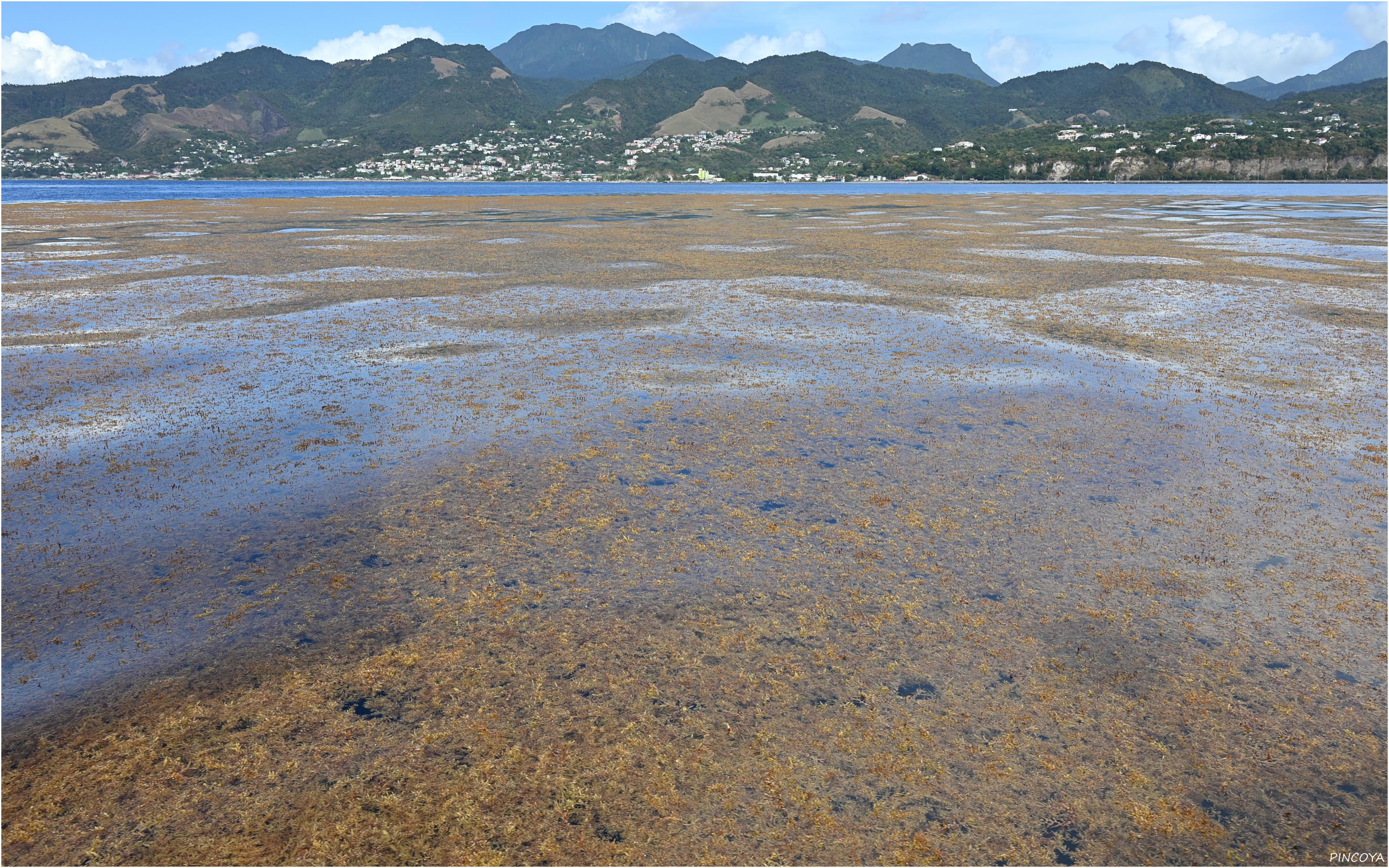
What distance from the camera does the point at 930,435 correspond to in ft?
30.9

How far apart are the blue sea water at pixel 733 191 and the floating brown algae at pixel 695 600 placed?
8948cm

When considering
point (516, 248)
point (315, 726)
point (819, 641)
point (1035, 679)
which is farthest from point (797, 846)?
point (516, 248)

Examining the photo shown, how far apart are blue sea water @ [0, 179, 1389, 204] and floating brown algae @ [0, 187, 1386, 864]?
294 feet

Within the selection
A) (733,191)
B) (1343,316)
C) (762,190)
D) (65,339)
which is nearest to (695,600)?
(65,339)

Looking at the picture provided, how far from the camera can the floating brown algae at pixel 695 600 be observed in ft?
12.8

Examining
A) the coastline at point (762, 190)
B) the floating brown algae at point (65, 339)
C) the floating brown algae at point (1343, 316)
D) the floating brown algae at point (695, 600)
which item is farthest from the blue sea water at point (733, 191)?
the floating brown algae at point (695, 600)

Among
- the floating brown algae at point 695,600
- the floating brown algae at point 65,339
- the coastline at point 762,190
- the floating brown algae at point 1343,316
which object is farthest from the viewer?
the coastline at point 762,190

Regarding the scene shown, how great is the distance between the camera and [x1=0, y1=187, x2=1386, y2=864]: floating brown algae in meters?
3.89

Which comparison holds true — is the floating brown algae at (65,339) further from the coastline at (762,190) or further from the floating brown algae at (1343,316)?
the coastline at (762,190)

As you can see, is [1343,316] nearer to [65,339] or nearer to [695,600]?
[695,600]

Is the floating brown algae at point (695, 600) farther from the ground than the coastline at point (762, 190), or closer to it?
closer to it

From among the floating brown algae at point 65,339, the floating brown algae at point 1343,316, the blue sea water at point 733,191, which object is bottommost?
the floating brown algae at point 1343,316

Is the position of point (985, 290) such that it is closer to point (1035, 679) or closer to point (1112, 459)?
point (1112, 459)

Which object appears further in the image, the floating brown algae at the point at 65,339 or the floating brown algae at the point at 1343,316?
the floating brown algae at the point at 1343,316
